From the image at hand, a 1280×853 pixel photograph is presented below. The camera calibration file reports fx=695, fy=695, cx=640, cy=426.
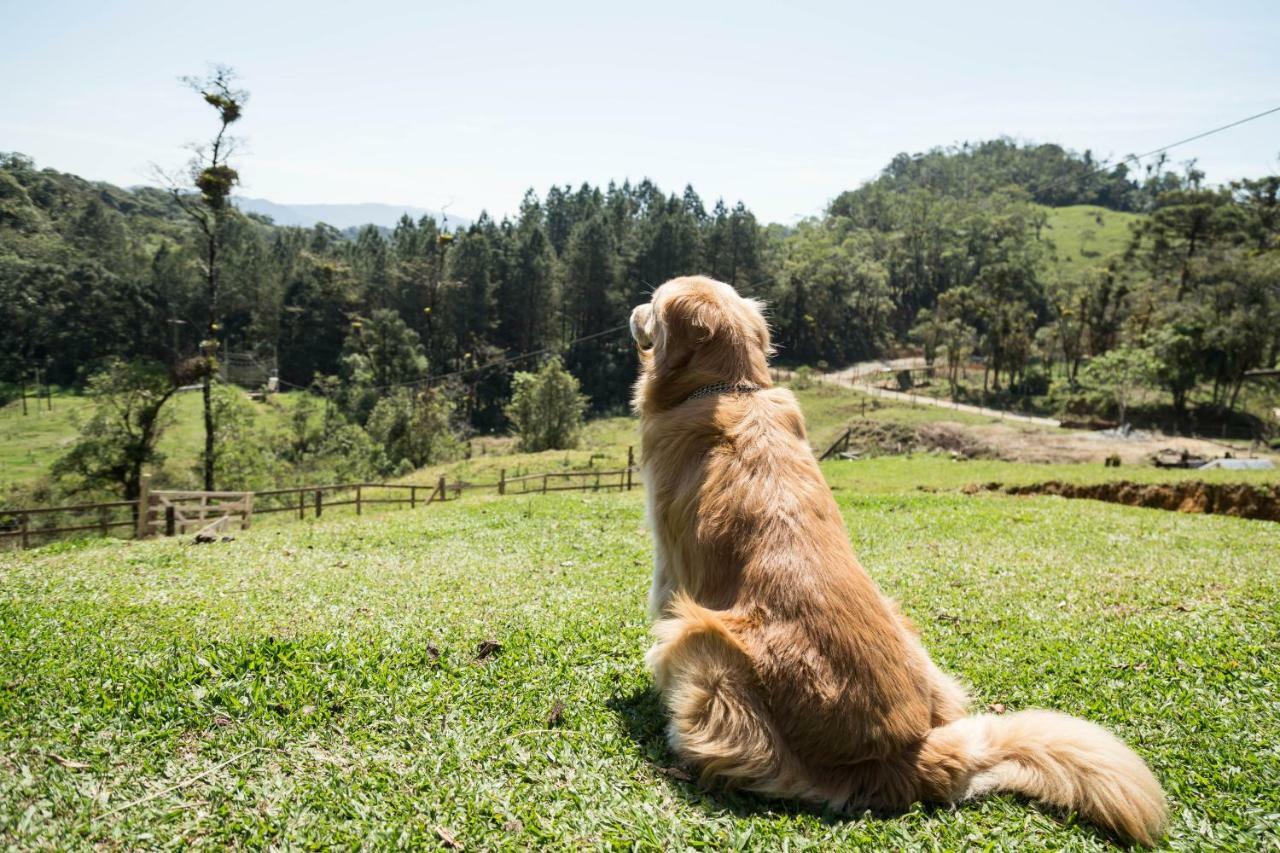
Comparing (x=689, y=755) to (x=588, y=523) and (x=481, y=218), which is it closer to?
(x=588, y=523)

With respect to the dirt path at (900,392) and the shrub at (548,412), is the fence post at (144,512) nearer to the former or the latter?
the shrub at (548,412)

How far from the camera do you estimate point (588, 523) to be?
1392 centimetres

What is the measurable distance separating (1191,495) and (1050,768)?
64.3 feet

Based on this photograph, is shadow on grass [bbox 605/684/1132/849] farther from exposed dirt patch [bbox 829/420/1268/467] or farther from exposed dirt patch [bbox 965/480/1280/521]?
exposed dirt patch [bbox 829/420/1268/467]

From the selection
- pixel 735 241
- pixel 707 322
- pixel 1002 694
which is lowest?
pixel 1002 694

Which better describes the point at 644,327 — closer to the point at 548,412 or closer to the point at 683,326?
the point at 683,326

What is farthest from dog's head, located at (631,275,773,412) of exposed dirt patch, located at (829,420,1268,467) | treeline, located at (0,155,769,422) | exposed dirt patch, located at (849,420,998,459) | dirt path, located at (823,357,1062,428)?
treeline, located at (0,155,769,422)

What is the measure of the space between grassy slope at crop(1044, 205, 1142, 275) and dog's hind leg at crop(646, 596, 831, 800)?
13362 cm

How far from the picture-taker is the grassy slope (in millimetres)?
125912

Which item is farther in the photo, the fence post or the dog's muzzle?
the fence post

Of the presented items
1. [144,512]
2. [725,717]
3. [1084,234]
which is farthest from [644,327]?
[1084,234]

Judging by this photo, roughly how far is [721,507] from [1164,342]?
7098cm

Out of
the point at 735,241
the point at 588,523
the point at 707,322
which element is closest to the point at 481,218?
the point at 735,241

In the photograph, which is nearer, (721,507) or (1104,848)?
(1104,848)
